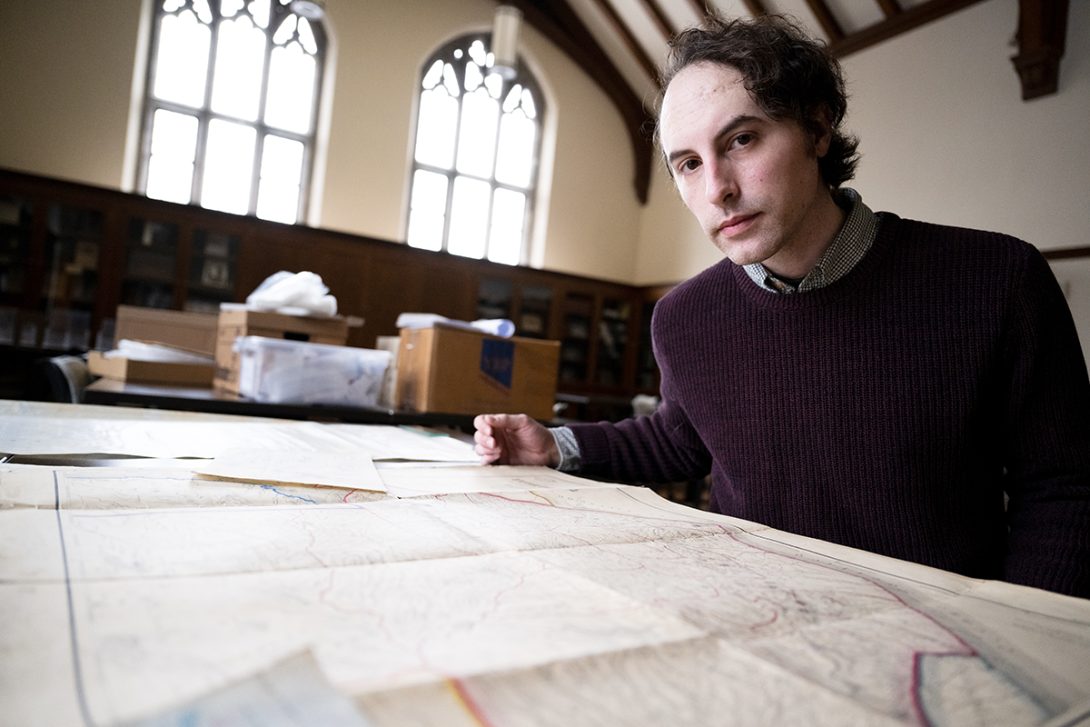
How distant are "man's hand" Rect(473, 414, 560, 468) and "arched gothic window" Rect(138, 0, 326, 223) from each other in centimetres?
628

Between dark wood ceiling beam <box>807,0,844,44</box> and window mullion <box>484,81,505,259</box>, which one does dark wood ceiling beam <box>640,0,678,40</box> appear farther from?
window mullion <box>484,81,505,259</box>

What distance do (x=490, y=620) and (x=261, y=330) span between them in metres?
2.27

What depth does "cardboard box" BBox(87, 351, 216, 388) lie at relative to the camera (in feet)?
8.14

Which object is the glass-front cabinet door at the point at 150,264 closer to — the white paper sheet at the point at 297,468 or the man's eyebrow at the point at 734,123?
the white paper sheet at the point at 297,468

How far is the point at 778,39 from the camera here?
1053 millimetres

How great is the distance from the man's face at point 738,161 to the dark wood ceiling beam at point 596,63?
731 cm

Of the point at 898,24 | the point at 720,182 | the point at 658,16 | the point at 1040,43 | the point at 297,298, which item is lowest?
the point at 297,298

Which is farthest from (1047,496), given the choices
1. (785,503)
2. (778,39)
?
(778,39)

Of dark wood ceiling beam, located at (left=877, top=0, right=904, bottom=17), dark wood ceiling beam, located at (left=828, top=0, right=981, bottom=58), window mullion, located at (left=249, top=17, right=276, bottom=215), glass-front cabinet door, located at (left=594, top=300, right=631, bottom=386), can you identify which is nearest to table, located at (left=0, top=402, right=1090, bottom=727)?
dark wood ceiling beam, located at (left=828, top=0, right=981, bottom=58)

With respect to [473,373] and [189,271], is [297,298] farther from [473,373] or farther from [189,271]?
[189,271]

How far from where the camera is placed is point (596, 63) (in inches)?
322

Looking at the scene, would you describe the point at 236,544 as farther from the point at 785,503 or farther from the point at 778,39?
the point at 778,39

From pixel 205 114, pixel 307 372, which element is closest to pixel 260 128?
pixel 205 114

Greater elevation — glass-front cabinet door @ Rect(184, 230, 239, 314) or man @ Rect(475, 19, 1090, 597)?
glass-front cabinet door @ Rect(184, 230, 239, 314)
